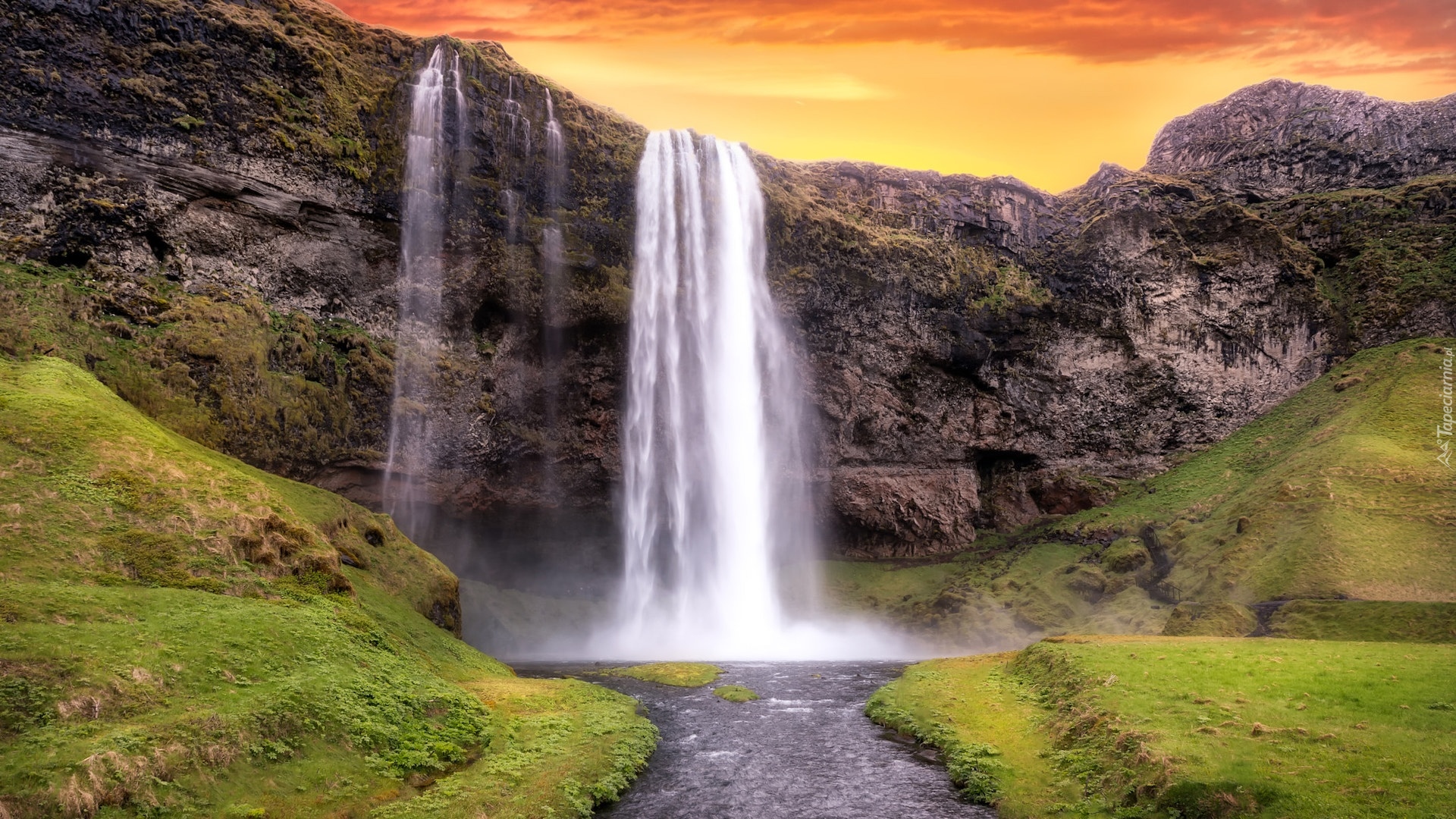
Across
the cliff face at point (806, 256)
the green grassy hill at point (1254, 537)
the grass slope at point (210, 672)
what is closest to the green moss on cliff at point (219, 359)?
the cliff face at point (806, 256)

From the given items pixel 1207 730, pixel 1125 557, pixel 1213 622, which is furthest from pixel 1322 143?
pixel 1207 730

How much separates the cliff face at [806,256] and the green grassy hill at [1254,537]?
12.3 ft

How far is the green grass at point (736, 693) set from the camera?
29984 mm

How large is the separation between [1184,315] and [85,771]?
239 ft

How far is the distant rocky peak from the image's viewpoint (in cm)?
7250

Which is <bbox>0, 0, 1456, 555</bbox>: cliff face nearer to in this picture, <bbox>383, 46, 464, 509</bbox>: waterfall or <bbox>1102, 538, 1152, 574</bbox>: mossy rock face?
<bbox>383, 46, 464, 509</bbox>: waterfall

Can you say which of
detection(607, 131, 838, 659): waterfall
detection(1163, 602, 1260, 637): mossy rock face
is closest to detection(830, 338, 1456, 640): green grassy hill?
detection(1163, 602, 1260, 637): mossy rock face

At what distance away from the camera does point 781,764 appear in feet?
69.2

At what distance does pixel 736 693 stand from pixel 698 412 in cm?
2697

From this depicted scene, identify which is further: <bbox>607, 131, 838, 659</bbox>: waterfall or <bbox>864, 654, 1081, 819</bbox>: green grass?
<bbox>607, 131, 838, 659</bbox>: waterfall

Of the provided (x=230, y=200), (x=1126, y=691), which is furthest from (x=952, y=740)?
(x=230, y=200)

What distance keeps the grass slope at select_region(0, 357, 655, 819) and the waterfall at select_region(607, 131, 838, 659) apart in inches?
1004

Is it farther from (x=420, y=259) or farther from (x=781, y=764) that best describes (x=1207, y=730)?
(x=420, y=259)

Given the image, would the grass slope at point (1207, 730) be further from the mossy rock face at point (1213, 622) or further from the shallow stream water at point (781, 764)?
the mossy rock face at point (1213, 622)
